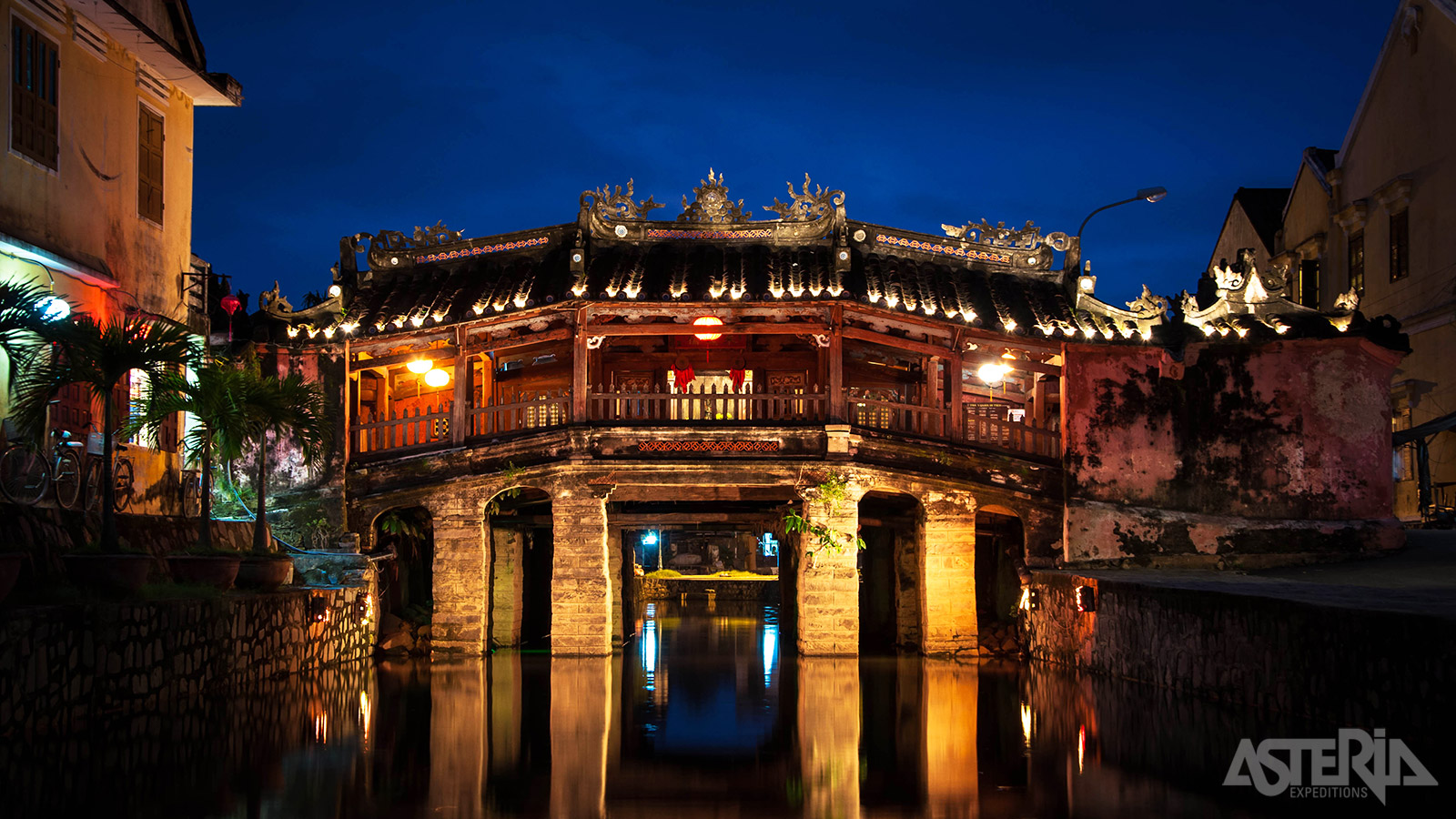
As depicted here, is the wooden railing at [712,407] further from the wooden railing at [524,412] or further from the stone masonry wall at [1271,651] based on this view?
the stone masonry wall at [1271,651]

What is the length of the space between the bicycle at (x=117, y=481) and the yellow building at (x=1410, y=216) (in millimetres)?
27109

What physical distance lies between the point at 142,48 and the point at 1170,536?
818 inches

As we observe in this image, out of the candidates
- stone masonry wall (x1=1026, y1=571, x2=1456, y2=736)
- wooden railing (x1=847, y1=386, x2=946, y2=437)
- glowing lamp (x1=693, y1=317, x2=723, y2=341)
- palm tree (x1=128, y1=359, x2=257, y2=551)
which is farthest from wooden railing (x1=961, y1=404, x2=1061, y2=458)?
palm tree (x1=128, y1=359, x2=257, y2=551)

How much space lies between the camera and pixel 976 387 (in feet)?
104

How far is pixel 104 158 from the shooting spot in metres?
21.3

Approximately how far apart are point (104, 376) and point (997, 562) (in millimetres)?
18788

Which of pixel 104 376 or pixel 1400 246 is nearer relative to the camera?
pixel 104 376

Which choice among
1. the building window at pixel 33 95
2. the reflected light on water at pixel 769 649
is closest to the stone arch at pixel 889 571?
the reflected light on water at pixel 769 649

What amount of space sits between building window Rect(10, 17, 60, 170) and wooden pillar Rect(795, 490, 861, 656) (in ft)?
46.6

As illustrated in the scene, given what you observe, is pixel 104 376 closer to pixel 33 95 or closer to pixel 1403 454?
pixel 33 95

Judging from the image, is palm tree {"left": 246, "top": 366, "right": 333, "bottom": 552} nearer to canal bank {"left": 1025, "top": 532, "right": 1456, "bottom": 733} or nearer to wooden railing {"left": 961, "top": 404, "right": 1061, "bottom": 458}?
wooden railing {"left": 961, "top": 404, "right": 1061, "bottom": 458}

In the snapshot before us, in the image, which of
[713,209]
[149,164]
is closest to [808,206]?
[713,209]

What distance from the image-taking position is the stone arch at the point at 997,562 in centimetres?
2658

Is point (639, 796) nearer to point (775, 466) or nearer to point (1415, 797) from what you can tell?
point (1415, 797)
